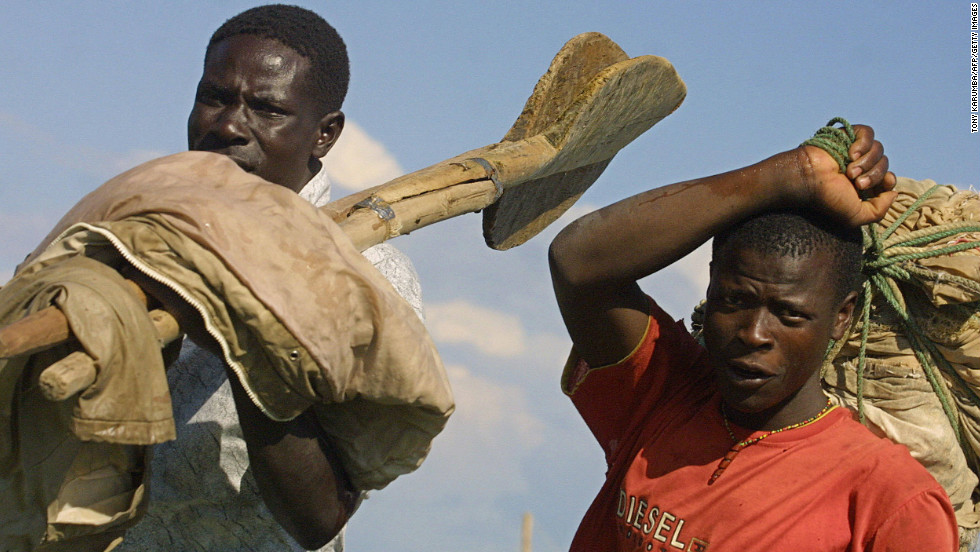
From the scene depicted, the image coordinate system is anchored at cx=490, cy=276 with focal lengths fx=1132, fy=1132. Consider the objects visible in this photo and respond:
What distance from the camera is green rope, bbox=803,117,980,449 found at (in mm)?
2771

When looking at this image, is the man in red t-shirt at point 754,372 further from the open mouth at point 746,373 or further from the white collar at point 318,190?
the white collar at point 318,190

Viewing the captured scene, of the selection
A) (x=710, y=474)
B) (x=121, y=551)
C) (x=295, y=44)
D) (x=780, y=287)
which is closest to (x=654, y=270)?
(x=780, y=287)

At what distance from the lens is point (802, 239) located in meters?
2.46

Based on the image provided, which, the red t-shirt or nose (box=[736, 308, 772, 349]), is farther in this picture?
nose (box=[736, 308, 772, 349])

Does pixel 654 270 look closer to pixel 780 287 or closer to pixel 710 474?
pixel 780 287

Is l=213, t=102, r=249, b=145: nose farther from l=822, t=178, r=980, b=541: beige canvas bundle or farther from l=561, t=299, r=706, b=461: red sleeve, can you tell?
l=822, t=178, r=980, b=541: beige canvas bundle

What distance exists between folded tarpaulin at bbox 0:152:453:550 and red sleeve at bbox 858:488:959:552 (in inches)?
36.8

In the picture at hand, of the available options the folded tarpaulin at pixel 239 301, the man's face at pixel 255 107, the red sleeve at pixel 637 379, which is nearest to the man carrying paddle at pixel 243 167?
the man's face at pixel 255 107

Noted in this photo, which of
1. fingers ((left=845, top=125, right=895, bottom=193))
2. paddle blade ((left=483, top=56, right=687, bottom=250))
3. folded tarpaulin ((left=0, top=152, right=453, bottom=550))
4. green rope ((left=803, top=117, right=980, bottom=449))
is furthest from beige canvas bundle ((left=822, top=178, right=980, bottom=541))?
folded tarpaulin ((left=0, top=152, right=453, bottom=550))

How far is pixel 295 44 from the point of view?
106 inches

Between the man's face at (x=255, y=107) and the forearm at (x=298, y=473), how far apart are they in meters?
0.77

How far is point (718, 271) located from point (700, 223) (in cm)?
12

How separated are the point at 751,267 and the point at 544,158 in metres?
0.96

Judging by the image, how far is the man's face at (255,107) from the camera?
8.45 ft
